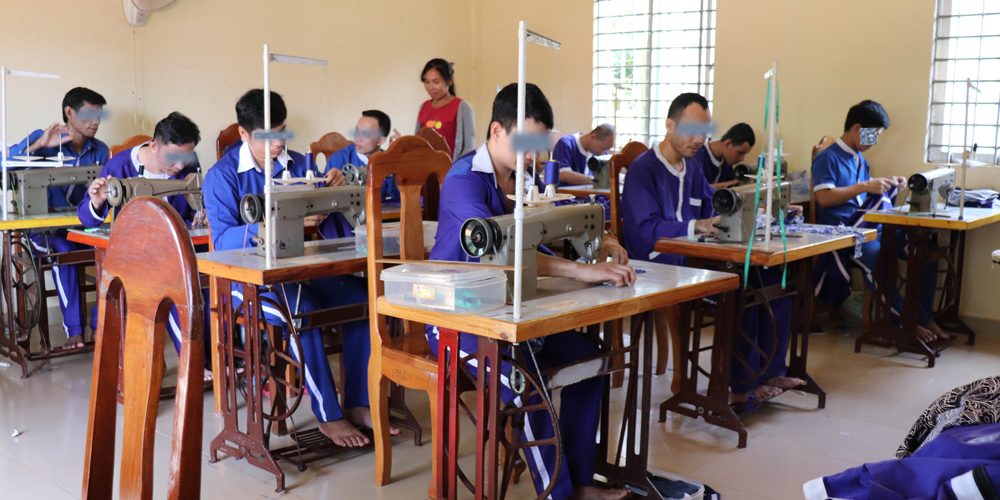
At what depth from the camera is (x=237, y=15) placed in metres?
5.46

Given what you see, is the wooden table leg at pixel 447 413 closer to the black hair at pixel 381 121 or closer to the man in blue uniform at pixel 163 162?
the man in blue uniform at pixel 163 162

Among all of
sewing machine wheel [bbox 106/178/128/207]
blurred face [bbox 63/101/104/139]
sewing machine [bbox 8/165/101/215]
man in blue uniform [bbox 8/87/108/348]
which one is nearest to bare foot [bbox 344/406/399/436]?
sewing machine wheel [bbox 106/178/128/207]

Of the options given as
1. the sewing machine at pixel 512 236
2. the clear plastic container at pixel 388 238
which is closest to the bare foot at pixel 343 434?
Result: the clear plastic container at pixel 388 238

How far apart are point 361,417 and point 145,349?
81.3 inches

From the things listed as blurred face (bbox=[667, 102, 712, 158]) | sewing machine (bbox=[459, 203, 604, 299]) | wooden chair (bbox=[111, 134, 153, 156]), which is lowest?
sewing machine (bbox=[459, 203, 604, 299])

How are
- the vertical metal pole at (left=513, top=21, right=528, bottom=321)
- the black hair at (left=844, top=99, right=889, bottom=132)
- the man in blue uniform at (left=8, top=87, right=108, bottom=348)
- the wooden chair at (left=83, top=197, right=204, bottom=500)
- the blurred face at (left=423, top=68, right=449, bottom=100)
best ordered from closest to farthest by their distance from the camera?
the wooden chair at (left=83, top=197, right=204, bottom=500)
the vertical metal pole at (left=513, top=21, right=528, bottom=321)
the man in blue uniform at (left=8, top=87, right=108, bottom=348)
the black hair at (left=844, top=99, right=889, bottom=132)
the blurred face at (left=423, top=68, right=449, bottom=100)

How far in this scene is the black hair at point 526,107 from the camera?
2.35 m

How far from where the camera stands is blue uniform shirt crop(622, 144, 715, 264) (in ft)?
10.9

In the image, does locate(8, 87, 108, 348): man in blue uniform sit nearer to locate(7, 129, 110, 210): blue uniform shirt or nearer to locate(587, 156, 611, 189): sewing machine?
locate(7, 129, 110, 210): blue uniform shirt

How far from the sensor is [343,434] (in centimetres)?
297

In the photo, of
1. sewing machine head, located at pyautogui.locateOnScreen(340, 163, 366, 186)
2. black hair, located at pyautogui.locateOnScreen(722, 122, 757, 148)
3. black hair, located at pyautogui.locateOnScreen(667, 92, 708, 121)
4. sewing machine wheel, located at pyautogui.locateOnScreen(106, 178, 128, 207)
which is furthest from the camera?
black hair, located at pyautogui.locateOnScreen(722, 122, 757, 148)

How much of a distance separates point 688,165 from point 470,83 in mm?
3632

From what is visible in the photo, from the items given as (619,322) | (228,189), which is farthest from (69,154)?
(619,322)

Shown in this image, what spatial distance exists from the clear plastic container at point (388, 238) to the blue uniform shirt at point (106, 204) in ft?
3.60
